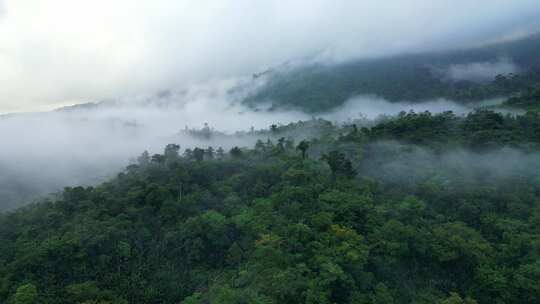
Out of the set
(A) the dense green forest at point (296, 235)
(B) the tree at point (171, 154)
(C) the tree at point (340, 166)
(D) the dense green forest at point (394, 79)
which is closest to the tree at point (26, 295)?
(A) the dense green forest at point (296, 235)

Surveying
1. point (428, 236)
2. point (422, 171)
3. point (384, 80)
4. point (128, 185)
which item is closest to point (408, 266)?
point (428, 236)

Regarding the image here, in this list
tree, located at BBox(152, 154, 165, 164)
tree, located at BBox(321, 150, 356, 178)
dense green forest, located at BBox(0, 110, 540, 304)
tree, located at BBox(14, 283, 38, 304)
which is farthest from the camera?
tree, located at BBox(152, 154, 165, 164)

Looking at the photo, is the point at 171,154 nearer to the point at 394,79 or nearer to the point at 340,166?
the point at 340,166

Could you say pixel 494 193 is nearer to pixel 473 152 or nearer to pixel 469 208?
pixel 469 208

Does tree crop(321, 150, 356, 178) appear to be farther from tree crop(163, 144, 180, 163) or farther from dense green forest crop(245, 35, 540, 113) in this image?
dense green forest crop(245, 35, 540, 113)

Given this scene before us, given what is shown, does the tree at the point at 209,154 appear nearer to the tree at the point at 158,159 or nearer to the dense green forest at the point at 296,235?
the tree at the point at 158,159

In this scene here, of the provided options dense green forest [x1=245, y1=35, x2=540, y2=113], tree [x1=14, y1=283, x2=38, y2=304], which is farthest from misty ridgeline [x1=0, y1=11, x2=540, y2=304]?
dense green forest [x1=245, y1=35, x2=540, y2=113]
